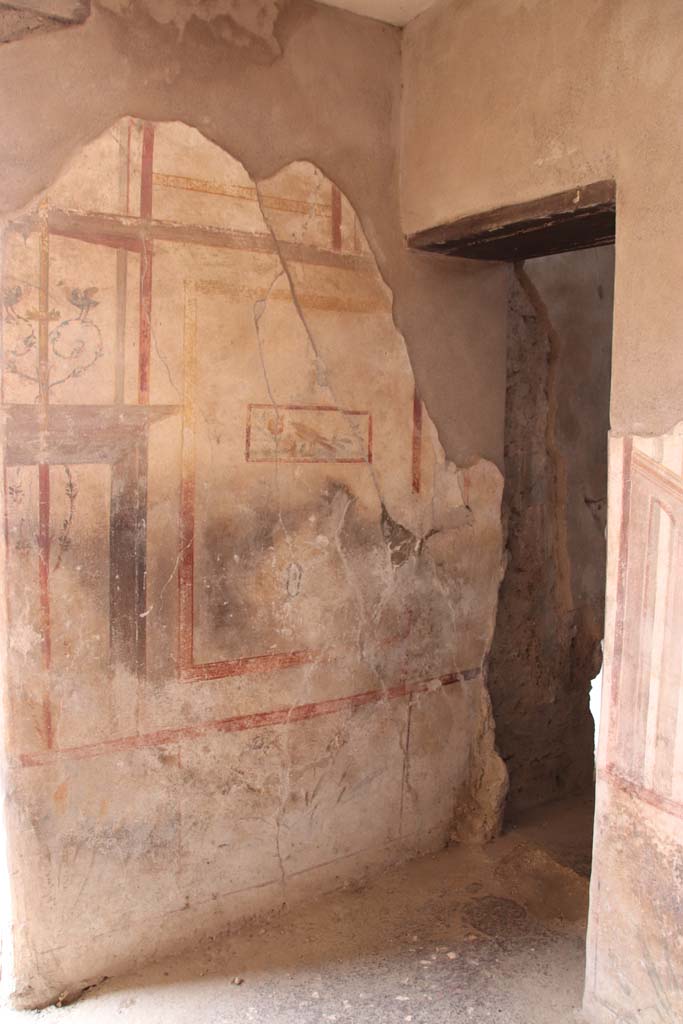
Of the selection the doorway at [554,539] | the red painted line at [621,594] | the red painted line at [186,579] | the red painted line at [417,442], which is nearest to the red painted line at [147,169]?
the red painted line at [186,579]

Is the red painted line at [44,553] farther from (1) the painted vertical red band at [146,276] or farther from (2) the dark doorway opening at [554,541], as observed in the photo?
(2) the dark doorway opening at [554,541]

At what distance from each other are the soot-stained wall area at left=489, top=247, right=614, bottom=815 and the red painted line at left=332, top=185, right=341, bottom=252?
846 mm

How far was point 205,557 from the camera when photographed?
2.51 meters

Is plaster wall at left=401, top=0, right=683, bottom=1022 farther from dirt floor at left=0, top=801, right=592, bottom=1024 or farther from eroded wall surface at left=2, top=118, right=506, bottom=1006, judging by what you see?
eroded wall surface at left=2, top=118, right=506, bottom=1006

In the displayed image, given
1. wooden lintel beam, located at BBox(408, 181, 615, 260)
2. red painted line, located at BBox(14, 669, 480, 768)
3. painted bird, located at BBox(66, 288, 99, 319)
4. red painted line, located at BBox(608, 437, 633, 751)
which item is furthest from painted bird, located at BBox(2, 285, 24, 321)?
red painted line, located at BBox(608, 437, 633, 751)

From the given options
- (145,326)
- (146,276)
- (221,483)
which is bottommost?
(221,483)

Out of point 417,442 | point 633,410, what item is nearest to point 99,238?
point 417,442

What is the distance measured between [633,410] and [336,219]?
1.12 metres

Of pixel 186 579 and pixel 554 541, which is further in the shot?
pixel 554 541

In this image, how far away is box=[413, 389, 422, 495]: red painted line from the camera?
2.91 metres

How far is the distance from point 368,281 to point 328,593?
960 mm

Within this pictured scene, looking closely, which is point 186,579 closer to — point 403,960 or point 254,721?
point 254,721

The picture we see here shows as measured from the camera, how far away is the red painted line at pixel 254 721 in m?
2.34

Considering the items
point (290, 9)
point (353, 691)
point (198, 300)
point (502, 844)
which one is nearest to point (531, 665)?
point (502, 844)
